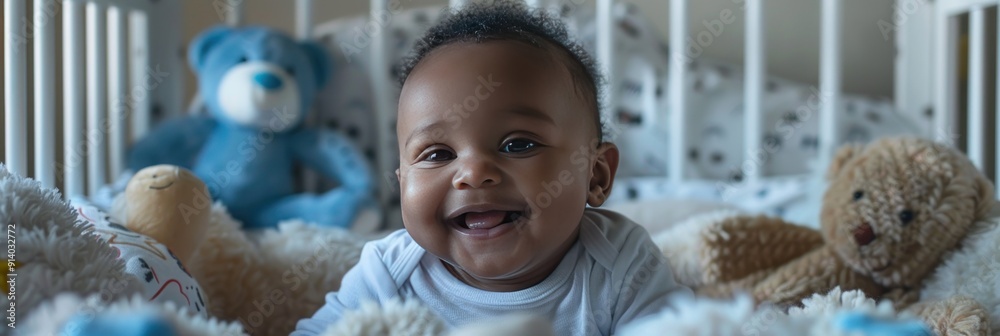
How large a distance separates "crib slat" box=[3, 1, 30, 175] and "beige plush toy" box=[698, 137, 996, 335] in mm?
771

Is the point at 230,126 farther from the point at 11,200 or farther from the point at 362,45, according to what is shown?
the point at 11,200

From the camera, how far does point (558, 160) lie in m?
0.69

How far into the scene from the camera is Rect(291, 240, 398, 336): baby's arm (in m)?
0.77

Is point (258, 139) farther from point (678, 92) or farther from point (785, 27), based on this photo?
point (785, 27)

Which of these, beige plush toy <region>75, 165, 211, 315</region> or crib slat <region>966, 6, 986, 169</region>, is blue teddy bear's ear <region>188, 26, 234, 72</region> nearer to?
beige plush toy <region>75, 165, 211, 315</region>

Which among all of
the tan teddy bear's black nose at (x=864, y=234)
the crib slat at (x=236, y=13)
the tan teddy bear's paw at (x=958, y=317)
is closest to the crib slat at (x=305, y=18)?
the crib slat at (x=236, y=13)

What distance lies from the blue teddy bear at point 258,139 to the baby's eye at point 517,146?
759mm

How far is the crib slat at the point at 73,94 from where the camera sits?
3.75ft

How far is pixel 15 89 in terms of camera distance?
85cm

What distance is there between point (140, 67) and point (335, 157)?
415 millimetres

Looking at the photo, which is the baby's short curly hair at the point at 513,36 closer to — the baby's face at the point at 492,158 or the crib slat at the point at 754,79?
the baby's face at the point at 492,158

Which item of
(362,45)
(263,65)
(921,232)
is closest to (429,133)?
(921,232)

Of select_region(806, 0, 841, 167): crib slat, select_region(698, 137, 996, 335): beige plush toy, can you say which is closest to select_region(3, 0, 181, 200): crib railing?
select_region(698, 137, 996, 335): beige plush toy

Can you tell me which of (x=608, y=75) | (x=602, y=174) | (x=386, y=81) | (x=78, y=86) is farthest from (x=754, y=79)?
(x=78, y=86)
